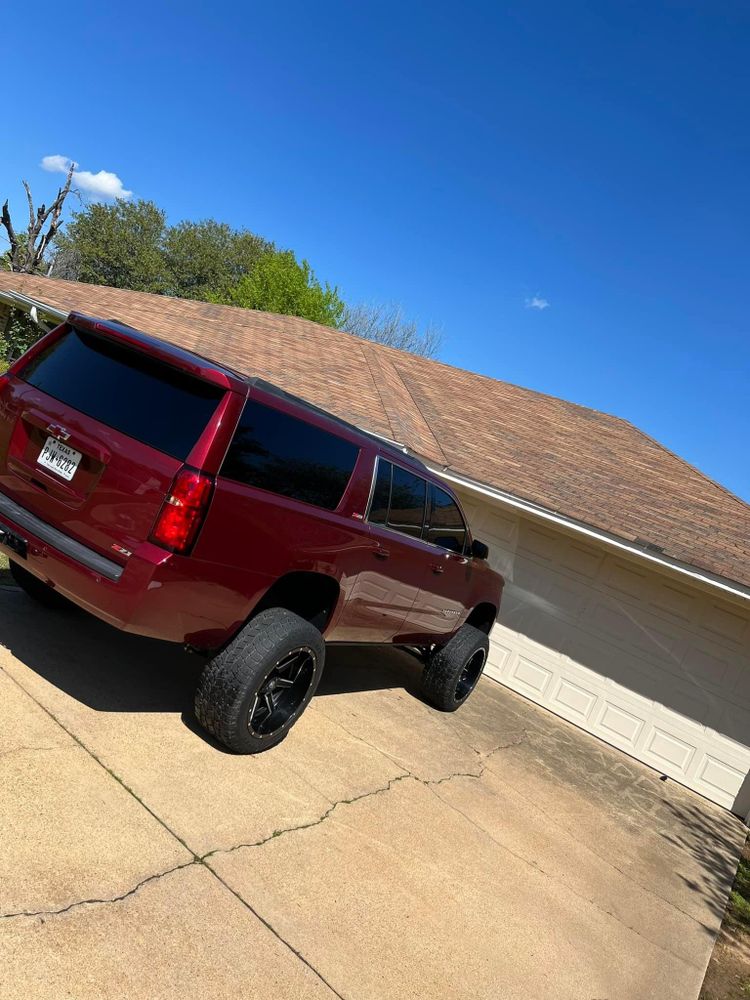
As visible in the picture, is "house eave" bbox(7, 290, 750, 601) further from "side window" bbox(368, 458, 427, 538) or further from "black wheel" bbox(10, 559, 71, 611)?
"black wheel" bbox(10, 559, 71, 611)

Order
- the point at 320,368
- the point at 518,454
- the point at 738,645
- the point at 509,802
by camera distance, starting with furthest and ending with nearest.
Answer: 1. the point at 320,368
2. the point at 518,454
3. the point at 738,645
4. the point at 509,802

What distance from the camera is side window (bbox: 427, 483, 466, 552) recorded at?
18.8ft

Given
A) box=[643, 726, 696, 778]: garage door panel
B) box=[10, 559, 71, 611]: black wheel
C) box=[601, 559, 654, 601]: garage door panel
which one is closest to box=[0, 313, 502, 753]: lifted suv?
box=[10, 559, 71, 611]: black wheel

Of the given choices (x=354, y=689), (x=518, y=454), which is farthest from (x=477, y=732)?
(x=518, y=454)

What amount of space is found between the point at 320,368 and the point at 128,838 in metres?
9.69

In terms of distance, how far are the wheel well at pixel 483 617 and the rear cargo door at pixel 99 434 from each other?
4.36m

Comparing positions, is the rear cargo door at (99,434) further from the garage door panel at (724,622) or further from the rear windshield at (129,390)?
the garage door panel at (724,622)

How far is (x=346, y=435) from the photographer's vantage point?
452 cm

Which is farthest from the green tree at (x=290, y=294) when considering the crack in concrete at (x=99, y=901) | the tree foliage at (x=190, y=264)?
the crack in concrete at (x=99, y=901)

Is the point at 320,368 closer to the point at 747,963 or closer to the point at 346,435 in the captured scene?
the point at 346,435

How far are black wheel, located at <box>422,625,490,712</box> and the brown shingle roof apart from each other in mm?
2430

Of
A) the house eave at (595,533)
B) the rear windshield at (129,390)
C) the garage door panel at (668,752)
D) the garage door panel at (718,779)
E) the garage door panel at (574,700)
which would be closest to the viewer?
the rear windshield at (129,390)

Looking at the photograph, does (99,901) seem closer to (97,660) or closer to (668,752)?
(97,660)

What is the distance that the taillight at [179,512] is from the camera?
3.42m
